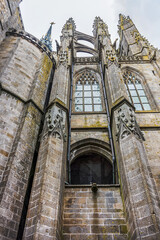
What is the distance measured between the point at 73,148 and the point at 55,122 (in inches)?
76.8

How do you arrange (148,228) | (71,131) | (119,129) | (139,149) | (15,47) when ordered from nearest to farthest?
1. (148,228)
2. (139,149)
3. (119,129)
4. (71,131)
5. (15,47)

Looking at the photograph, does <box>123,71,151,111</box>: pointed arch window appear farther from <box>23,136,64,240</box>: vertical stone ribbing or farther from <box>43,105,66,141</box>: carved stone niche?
<box>23,136,64,240</box>: vertical stone ribbing

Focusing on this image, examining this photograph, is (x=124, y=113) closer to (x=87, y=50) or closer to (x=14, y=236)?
(x=14, y=236)

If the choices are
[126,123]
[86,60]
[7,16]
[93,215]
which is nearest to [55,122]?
[126,123]

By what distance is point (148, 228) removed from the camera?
13.8 ft

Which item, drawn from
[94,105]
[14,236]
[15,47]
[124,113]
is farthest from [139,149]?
[15,47]

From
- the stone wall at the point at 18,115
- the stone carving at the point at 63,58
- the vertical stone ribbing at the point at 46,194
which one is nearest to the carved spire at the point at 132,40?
the stone carving at the point at 63,58

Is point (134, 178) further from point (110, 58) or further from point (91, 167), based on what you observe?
point (110, 58)

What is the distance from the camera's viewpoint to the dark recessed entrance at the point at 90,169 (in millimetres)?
9000

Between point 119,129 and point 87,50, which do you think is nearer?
point 119,129

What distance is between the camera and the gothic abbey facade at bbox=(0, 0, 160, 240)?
476 cm

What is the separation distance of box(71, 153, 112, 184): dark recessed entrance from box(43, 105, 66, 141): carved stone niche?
266cm

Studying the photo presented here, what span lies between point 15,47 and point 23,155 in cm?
646

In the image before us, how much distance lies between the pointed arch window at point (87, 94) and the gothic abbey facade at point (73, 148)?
2.1 inches
